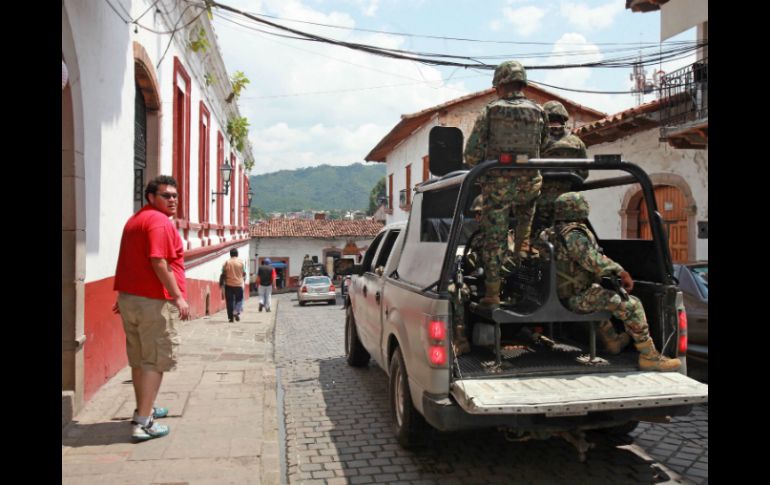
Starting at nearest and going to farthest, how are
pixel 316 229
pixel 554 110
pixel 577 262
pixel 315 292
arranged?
pixel 577 262, pixel 554 110, pixel 315 292, pixel 316 229

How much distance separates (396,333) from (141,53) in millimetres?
5804

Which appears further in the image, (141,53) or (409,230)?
(141,53)

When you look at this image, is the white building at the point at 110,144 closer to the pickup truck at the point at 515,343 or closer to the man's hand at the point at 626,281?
the pickup truck at the point at 515,343

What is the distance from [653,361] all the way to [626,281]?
1.97ft

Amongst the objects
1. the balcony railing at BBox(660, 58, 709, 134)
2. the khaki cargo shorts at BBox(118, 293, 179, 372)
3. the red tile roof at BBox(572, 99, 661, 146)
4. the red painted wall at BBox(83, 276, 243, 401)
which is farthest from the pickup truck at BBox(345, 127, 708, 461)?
the red tile roof at BBox(572, 99, 661, 146)

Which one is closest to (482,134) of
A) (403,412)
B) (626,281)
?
(626,281)

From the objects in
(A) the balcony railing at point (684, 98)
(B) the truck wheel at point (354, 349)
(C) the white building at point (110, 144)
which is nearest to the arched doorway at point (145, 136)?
(C) the white building at point (110, 144)

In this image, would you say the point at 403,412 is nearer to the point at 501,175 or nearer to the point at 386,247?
the point at 501,175

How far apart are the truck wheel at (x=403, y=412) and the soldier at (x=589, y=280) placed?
1.33 meters

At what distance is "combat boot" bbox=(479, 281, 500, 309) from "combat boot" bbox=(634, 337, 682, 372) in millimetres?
1026

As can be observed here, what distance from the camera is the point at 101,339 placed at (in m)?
5.91
